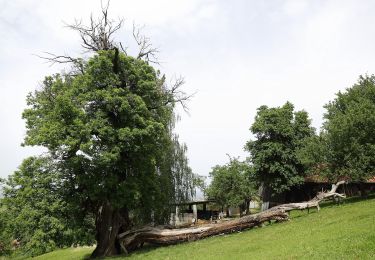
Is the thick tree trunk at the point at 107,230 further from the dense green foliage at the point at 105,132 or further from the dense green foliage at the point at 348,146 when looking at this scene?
the dense green foliage at the point at 348,146

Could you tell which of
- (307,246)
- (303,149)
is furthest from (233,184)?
(307,246)

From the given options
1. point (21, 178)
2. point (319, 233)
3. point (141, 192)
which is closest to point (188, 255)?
point (319, 233)

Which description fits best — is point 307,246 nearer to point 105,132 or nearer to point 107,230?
point 105,132

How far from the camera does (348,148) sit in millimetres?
35812

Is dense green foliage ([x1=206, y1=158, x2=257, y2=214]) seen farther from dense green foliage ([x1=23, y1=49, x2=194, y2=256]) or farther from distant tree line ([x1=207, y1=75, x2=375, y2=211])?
dense green foliage ([x1=23, y1=49, x2=194, y2=256])

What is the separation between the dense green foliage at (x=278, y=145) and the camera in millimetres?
44688

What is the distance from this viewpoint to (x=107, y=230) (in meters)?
32.5

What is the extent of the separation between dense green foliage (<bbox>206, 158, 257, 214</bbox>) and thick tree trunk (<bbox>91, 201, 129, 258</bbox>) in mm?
19734

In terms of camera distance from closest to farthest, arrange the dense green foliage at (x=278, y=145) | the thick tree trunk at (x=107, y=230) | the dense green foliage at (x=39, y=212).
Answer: the dense green foliage at (x=39, y=212) → the thick tree trunk at (x=107, y=230) → the dense green foliage at (x=278, y=145)

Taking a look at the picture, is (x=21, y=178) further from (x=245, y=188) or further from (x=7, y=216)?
(x=245, y=188)

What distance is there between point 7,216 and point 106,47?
55.3 ft

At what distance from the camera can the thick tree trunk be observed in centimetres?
3225

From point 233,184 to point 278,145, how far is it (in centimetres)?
875

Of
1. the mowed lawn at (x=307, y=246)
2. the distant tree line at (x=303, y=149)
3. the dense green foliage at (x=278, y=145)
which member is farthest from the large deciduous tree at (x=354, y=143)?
the mowed lawn at (x=307, y=246)
